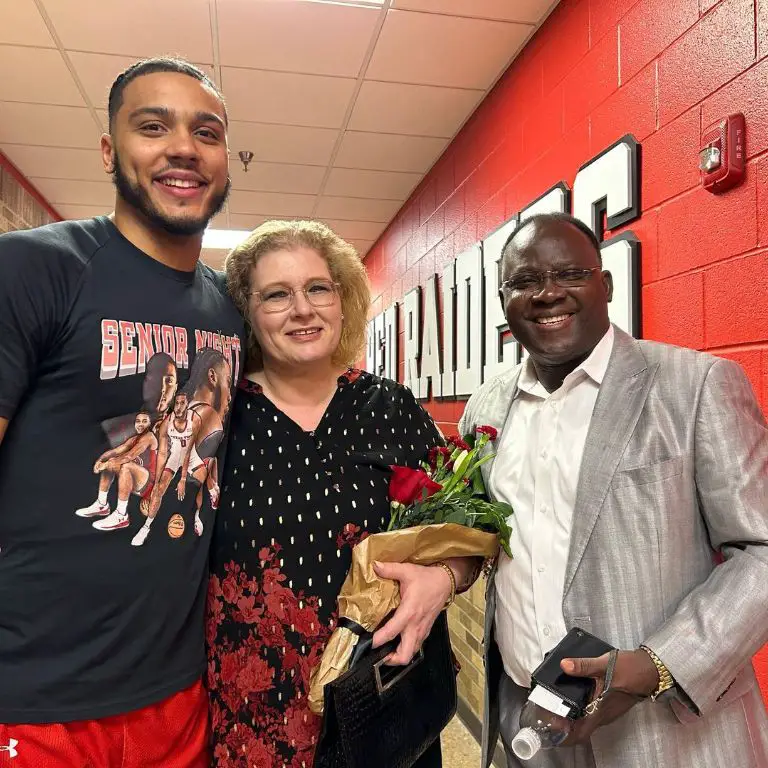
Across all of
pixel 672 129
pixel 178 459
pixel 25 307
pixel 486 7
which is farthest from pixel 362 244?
pixel 25 307

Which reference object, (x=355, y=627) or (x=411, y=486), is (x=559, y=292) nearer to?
(x=411, y=486)

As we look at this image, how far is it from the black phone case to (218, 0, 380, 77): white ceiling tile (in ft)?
8.66

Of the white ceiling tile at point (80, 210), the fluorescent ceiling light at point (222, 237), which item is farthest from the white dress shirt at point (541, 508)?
the fluorescent ceiling light at point (222, 237)

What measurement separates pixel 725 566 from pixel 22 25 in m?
3.38

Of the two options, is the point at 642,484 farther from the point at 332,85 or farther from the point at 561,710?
the point at 332,85

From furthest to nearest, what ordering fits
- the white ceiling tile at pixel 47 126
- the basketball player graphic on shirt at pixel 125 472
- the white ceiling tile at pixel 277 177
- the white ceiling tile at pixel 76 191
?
the white ceiling tile at pixel 76 191 < the white ceiling tile at pixel 277 177 < the white ceiling tile at pixel 47 126 < the basketball player graphic on shirt at pixel 125 472

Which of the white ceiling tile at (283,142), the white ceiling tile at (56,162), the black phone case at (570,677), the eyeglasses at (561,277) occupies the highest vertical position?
the white ceiling tile at (56,162)

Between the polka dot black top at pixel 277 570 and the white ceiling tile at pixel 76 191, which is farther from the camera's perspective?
the white ceiling tile at pixel 76 191

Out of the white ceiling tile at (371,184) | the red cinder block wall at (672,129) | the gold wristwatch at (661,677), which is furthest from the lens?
the white ceiling tile at (371,184)

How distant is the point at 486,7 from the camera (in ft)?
8.70

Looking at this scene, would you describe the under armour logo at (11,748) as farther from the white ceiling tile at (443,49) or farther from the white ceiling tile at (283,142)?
the white ceiling tile at (283,142)

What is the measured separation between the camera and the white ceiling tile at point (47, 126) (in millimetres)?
3625

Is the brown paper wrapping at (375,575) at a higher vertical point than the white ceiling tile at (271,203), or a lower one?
lower

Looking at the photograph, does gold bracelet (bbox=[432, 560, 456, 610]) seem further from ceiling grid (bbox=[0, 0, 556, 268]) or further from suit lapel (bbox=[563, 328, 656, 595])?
ceiling grid (bbox=[0, 0, 556, 268])
